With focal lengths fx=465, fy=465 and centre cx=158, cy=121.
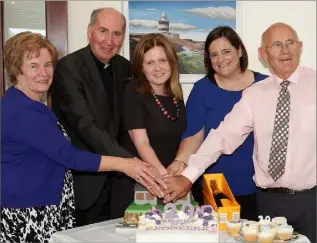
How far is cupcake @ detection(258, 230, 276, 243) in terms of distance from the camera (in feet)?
6.23

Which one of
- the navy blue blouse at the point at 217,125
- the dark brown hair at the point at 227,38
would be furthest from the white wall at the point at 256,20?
the navy blue blouse at the point at 217,125

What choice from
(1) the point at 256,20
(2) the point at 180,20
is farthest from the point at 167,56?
(1) the point at 256,20

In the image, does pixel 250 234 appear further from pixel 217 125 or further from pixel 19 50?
pixel 19 50

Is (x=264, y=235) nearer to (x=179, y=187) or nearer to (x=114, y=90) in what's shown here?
(x=179, y=187)

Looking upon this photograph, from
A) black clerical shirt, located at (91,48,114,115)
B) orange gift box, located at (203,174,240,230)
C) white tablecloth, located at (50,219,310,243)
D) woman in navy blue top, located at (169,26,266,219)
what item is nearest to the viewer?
white tablecloth, located at (50,219,310,243)

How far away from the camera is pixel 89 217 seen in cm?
301

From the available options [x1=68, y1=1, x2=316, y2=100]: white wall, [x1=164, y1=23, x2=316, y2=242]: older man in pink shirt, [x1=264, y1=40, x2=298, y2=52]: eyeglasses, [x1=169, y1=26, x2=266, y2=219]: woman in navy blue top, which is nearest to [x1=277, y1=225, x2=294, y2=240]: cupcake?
[x1=164, y1=23, x2=316, y2=242]: older man in pink shirt

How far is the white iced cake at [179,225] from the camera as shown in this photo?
73.4 inches

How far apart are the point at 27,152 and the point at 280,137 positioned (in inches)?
51.2

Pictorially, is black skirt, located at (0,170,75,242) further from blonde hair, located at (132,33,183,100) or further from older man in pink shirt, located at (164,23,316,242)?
blonde hair, located at (132,33,183,100)

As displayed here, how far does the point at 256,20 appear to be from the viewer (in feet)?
11.8

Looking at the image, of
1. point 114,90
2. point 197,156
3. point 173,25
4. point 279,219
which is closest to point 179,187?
point 197,156

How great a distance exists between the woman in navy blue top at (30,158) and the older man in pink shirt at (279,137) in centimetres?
58

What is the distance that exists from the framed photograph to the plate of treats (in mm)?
1818
